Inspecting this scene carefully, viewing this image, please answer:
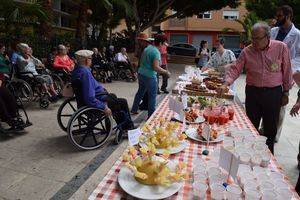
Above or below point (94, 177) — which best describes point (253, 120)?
above

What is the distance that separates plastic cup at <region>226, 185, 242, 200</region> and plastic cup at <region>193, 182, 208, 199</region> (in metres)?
0.12

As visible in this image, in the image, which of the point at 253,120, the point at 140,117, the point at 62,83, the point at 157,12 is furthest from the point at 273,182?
the point at 157,12

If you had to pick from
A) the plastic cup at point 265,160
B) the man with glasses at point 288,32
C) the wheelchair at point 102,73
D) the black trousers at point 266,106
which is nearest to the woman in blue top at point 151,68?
the man with glasses at point 288,32

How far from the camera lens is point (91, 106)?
4.04 metres

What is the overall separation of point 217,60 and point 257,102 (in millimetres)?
3167

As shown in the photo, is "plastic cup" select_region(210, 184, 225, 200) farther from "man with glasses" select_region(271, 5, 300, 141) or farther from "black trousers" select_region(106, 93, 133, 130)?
"black trousers" select_region(106, 93, 133, 130)

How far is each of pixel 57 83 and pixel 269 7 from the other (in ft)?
61.2

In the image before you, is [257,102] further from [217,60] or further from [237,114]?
[217,60]

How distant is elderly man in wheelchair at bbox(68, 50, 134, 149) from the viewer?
3.95m

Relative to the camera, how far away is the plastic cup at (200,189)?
1570mm

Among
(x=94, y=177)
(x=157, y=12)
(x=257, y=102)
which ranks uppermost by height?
(x=157, y=12)

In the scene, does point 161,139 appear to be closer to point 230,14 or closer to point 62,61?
point 62,61

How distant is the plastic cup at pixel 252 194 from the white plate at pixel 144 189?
1.11 ft

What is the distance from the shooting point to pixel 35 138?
15.2 feet
